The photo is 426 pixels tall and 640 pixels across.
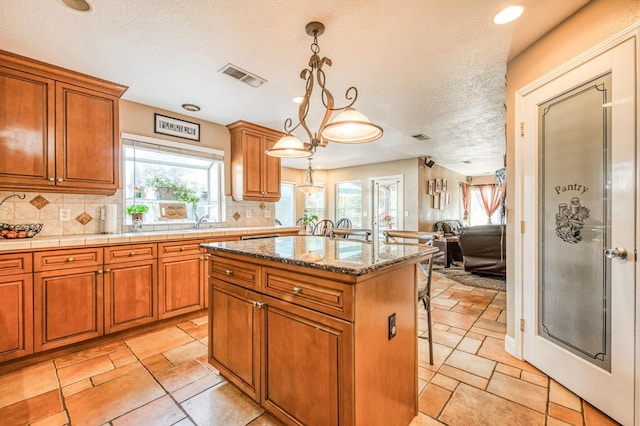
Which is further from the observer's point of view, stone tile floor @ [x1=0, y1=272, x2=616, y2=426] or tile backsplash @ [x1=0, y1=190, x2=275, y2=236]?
tile backsplash @ [x1=0, y1=190, x2=275, y2=236]

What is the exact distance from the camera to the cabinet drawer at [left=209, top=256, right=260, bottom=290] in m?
1.57

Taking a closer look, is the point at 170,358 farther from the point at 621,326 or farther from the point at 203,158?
the point at 621,326

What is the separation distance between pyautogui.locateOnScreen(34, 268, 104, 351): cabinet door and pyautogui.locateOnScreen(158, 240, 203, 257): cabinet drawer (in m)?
0.54

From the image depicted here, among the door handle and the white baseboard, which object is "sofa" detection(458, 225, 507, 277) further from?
the door handle

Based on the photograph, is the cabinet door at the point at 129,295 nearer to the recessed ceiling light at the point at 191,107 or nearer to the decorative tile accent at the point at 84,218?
the decorative tile accent at the point at 84,218

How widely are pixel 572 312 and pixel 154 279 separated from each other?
11.3 ft

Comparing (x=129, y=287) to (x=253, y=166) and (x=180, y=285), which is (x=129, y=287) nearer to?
(x=180, y=285)

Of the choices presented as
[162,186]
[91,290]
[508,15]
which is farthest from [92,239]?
[508,15]

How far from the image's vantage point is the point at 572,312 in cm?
184

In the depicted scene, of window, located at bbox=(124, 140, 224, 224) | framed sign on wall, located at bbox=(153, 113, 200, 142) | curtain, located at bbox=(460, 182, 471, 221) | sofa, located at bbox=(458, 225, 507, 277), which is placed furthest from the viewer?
curtain, located at bbox=(460, 182, 471, 221)

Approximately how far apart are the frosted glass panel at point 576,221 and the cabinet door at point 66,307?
3617 millimetres

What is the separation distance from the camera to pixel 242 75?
104 inches

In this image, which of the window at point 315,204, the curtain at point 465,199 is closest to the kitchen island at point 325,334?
the window at point 315,204

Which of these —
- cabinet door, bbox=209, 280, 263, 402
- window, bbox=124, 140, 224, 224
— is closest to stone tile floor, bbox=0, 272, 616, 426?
cabinet door, bbox=209, 280, 263, 402
